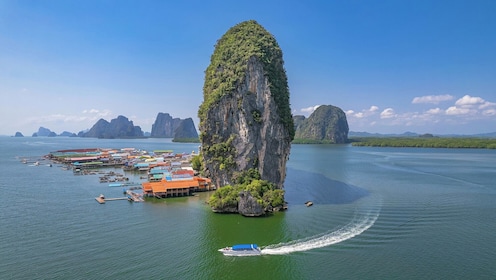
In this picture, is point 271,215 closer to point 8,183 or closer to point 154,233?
point 154,233

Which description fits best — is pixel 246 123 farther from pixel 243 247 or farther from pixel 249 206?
pixel 243 247

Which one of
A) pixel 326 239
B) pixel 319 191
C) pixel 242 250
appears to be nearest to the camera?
pixel 242 250

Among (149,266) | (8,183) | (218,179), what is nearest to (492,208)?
(218,179)

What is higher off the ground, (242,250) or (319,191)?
(319,191)

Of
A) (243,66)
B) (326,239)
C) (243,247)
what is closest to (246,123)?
(243,66)

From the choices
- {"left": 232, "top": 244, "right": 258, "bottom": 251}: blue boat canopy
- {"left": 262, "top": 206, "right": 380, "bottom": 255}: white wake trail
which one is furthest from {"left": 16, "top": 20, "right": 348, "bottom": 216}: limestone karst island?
{"left": 232, "top": 244, "right": 258, "bottom": 251}: blue boat canopy
